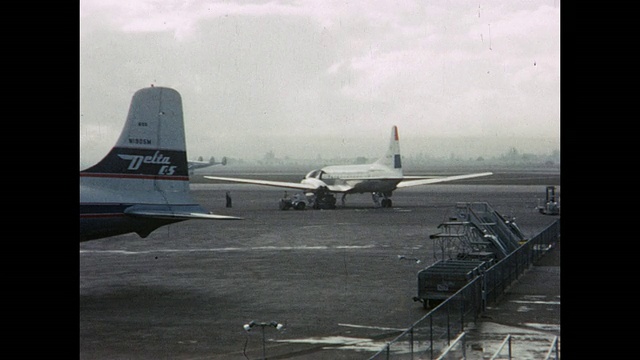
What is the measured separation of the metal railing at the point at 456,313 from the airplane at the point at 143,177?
1165 cm

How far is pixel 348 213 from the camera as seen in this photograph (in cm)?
8706

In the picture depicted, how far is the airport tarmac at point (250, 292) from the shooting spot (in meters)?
23.6

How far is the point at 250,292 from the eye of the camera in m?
33.9

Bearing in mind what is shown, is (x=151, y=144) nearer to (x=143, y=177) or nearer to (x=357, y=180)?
(x=143, y=177)

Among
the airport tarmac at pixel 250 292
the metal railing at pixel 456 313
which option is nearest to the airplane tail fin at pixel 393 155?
the airport tarmac at pixel 250 292

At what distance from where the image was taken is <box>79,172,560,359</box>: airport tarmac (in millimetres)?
23594

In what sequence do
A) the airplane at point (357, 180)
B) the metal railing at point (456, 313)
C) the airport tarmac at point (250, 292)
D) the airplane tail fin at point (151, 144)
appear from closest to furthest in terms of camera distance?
the metal railing at point (456, 313)
the airport tarmac at point (250, 292)
the airplane tail fin at point (151, 144)
the airplane at point (357, 180)

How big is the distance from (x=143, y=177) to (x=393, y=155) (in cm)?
6621

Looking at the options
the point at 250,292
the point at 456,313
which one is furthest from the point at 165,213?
the point at 456,313

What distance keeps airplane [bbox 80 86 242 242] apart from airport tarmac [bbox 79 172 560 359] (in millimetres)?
3634

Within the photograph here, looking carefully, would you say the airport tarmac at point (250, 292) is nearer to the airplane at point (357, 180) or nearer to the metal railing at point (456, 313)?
the metal railing at point (456, 313)

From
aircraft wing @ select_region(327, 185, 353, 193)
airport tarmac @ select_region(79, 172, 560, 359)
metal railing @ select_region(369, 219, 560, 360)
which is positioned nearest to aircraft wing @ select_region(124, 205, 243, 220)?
airport tarmac @ select_region(79, 172, 560, 359)

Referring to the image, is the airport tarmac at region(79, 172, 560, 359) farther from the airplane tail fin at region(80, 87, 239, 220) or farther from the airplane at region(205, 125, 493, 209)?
the airplane at region(205, 125, 493, 209)
